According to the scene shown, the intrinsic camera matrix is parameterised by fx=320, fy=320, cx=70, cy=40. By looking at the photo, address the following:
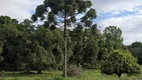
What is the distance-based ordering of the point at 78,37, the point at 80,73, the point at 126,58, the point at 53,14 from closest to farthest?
1. the point at 126,58
2. the point at 53,14
3. the point at 78,37
4. the point at 80,73

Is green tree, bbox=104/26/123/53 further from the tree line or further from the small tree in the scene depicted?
the small tree

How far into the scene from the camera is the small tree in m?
29.5

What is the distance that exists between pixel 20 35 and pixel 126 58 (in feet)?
77.8

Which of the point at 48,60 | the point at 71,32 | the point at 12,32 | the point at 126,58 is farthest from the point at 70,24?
the point at 12,32

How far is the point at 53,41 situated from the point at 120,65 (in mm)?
17673

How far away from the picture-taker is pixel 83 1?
128ft

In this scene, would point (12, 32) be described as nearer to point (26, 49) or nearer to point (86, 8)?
point (26, 49)

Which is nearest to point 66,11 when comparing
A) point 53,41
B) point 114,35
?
point 53,41

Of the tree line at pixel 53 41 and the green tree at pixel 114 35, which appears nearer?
the tree line at pixel 53 41

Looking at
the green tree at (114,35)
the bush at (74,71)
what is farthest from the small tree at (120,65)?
the green tree at (114,35)

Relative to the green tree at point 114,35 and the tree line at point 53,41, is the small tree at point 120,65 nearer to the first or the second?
the tree line at point 53,41

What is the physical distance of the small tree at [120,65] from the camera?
2947 centimetres

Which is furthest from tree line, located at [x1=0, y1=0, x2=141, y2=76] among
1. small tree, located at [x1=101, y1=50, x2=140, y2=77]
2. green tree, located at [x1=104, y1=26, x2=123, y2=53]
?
green tree, located at [x1=104, y1=26, x2=123, y2=53]

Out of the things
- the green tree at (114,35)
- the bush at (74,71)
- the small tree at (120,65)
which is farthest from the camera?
the green tree at (114,35)
